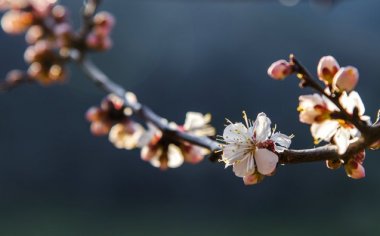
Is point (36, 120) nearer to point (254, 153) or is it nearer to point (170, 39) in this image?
point (170, 39)

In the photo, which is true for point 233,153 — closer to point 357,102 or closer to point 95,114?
Answer: point 357,102

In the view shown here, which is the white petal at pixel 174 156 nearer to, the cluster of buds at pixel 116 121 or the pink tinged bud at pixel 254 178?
the cluster of buds at pixel 116 121

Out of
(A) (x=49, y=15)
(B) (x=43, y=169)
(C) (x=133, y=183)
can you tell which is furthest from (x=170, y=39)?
(A) (x=49, y=15)

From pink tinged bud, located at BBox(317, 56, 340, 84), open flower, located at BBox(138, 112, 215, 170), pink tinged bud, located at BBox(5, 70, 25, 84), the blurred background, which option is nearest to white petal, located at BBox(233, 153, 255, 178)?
pink tinged bud, located at BBox(317, 56, 340, 84)

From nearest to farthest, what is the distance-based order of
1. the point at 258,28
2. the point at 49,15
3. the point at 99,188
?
the point at 49,15 → the point at 258,28 → the point at 99,188

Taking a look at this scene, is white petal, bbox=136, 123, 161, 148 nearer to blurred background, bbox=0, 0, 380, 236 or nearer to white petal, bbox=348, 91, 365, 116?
white petal, bbox=348, 91, 365, 116

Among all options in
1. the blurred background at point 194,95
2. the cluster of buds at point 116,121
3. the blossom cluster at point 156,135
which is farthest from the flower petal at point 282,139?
the blurred background at point 194,95
